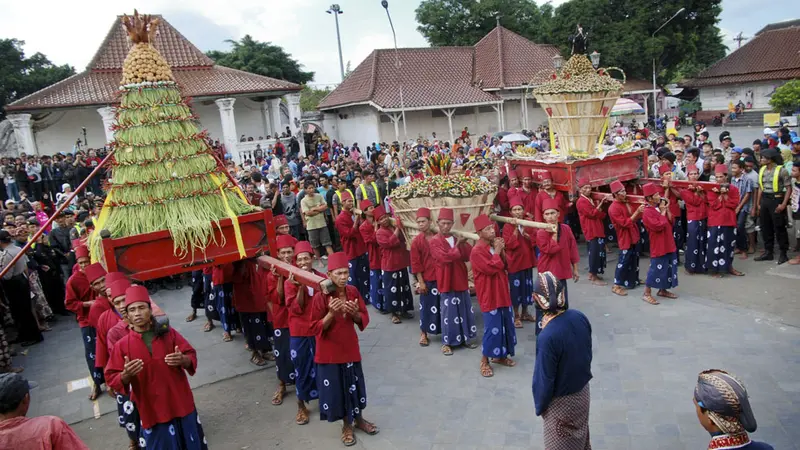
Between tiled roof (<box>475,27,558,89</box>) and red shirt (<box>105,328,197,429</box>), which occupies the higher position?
tiled roof (<box>475,27,558,89</box>)

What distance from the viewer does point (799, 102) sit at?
88.8 ft

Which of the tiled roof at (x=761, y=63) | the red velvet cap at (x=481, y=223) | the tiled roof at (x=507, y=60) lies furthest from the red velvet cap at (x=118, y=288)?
the tiled roof at (x=761, y=63)

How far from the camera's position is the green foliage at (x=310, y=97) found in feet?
162

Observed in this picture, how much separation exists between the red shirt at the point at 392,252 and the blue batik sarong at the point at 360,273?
1062 millimetres

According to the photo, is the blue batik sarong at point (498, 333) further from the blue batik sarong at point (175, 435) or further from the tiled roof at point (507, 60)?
the tiled roof at point (507, 60)

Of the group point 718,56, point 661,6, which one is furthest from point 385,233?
point 718,56

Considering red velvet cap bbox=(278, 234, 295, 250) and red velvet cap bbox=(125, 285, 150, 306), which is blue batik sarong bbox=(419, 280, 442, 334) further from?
red velvet cap bbox=(125, 285, 150, 306)

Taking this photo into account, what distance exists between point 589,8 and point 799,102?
11.3m

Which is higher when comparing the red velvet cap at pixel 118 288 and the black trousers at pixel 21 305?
the red velvet cap at pixel 118 288

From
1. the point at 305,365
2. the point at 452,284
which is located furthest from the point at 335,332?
the point at 452,284

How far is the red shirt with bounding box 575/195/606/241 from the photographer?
917 cm

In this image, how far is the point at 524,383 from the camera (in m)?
6.39

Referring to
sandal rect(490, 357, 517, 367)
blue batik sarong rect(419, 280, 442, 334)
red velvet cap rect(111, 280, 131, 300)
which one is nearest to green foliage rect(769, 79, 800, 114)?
blue batik sarong rect(419, 280, 442, 334)

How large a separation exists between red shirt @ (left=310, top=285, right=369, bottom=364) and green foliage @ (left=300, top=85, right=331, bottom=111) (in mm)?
44715
